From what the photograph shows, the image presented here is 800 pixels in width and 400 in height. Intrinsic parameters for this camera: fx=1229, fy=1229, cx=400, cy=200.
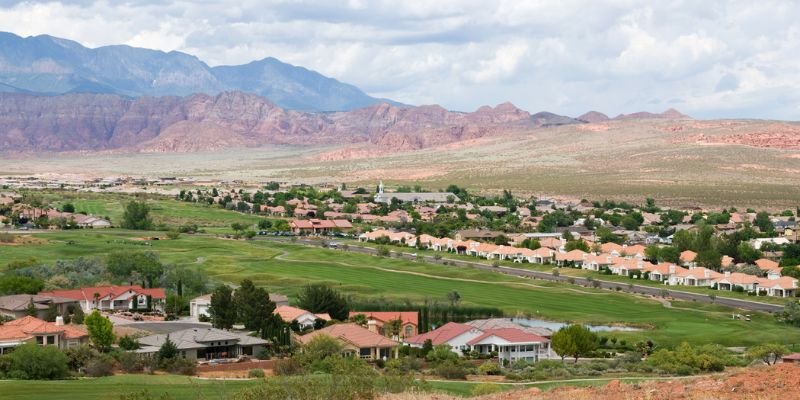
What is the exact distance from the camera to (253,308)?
4888cm

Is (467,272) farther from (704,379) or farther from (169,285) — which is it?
(704,379)

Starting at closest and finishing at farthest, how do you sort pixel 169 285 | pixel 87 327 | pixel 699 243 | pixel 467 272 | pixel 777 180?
pixel 87 327, pixel 169 285, pixel 467 272, pixel 699 243, pixel 777 180

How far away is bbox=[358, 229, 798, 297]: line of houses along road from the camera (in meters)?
70.9

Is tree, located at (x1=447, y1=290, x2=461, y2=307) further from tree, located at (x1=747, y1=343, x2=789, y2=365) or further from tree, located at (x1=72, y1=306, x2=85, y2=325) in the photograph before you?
tree, located at (x1=747, y1=343, x2=789, y2=365)

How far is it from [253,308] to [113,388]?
49.0 ft

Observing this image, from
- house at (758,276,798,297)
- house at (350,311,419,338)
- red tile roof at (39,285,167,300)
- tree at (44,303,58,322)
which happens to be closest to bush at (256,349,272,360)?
house at (350,311,419,338)

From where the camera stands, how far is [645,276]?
77188 millimetres

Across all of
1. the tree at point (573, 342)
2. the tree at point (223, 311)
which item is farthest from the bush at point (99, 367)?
the tree at point (573, 342)

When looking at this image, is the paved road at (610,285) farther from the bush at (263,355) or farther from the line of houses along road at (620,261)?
the bush at (263,355)

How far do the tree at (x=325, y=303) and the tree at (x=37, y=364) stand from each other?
1788cm

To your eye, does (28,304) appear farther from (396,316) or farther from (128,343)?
(396,316)

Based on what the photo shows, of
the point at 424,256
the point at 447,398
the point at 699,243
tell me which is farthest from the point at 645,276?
the point at 447,398

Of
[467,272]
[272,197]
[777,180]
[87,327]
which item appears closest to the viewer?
[87,327]

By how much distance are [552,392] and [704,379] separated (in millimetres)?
3170
